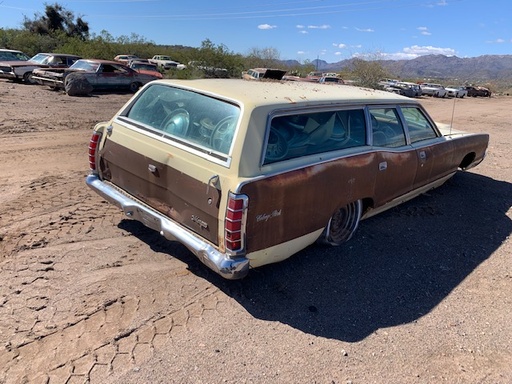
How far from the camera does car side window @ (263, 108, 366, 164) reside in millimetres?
3240

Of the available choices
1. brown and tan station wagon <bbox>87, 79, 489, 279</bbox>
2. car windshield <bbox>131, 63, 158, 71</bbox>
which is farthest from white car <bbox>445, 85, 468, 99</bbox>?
brown and tan station wagon <bbox>87, 79, 489, 279</bbox>

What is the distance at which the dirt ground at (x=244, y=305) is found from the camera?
2.63 m

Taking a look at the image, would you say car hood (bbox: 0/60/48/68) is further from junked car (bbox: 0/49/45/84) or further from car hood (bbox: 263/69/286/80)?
car hood (bbox: 263/69/286/80)

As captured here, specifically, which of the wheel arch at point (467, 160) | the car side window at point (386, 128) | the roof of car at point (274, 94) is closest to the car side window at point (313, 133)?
the roof of car at point (274, 94)

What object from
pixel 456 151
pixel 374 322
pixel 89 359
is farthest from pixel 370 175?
pixel 89 359

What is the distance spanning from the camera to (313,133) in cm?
356

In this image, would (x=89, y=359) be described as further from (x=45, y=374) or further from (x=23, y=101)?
(x=23, y=101)

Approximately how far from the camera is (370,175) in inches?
156

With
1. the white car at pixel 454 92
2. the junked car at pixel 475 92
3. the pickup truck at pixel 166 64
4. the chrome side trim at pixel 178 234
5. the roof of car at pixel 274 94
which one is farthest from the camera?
the junked car at pixel 475 92

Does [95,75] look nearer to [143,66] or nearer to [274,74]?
[143,66]

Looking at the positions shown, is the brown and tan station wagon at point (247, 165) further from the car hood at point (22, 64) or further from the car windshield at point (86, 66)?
the car hood at point (22, 64)

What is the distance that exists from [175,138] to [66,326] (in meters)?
1.67

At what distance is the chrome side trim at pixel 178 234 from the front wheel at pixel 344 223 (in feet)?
4.51

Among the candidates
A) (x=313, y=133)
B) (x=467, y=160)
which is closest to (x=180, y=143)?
(x=313, y=133)
